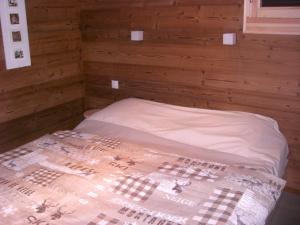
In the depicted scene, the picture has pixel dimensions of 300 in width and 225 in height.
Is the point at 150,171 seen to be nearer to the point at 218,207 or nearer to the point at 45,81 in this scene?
the point at 218,207

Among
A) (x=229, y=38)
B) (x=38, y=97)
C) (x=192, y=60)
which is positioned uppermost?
(x=229, y=38)

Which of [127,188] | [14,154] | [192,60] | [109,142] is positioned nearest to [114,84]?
[192,60]

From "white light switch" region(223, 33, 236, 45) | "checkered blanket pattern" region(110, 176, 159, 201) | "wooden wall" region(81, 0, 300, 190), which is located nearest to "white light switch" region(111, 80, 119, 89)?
"wooden wall" region(81, 0, 300, 190)

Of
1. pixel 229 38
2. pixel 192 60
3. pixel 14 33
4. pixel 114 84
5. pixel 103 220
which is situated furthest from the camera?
pixel 114 84

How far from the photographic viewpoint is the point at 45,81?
322cm

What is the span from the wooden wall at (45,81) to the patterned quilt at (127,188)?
0.79 meters

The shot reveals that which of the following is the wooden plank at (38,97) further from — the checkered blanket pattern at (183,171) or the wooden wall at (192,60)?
the checkered blanket pattern at (183,171)

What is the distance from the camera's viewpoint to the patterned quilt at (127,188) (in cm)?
158

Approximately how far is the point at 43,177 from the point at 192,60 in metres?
1.59

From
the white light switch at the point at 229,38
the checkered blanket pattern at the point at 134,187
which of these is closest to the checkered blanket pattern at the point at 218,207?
the checkered blanket pattern at the point at 134,187

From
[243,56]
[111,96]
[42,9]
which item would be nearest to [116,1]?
[42,9]

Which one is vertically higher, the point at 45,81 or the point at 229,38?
the point at 229,38

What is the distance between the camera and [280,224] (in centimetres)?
245

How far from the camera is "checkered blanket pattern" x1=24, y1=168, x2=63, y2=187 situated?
1889 millimetres
